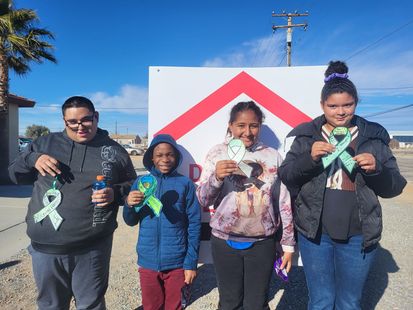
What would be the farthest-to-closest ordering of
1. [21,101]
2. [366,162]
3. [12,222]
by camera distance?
[21,101]
[12,222]
[366,162]

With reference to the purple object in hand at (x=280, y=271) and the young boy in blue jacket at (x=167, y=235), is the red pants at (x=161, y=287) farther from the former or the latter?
the purple object in hand at (x=280, y=271)

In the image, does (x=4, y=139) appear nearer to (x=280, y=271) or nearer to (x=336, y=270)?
(x=280, y=271)

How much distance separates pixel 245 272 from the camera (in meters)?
2.09

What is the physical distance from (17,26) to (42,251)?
431 inches

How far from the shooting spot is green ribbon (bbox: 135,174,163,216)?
2090mm

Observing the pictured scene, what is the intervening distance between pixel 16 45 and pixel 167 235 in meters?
11.0

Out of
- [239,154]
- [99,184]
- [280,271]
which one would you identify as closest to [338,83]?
[239,154]

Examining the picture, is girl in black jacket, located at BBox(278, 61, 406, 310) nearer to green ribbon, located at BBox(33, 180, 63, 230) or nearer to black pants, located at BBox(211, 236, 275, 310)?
black pants, located at BBox(211, 236, 275, 310)

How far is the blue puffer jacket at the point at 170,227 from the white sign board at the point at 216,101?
0.33 m

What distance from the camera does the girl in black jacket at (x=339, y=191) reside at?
183cm

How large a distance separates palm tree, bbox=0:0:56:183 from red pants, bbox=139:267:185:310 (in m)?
10.8

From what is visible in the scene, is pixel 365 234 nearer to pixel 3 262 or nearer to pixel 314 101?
pixel 314 101

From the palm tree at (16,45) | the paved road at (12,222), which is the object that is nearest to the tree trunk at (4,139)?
the palm tree at (16,45)

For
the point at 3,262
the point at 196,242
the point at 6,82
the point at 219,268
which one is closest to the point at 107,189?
the point at 196,242
